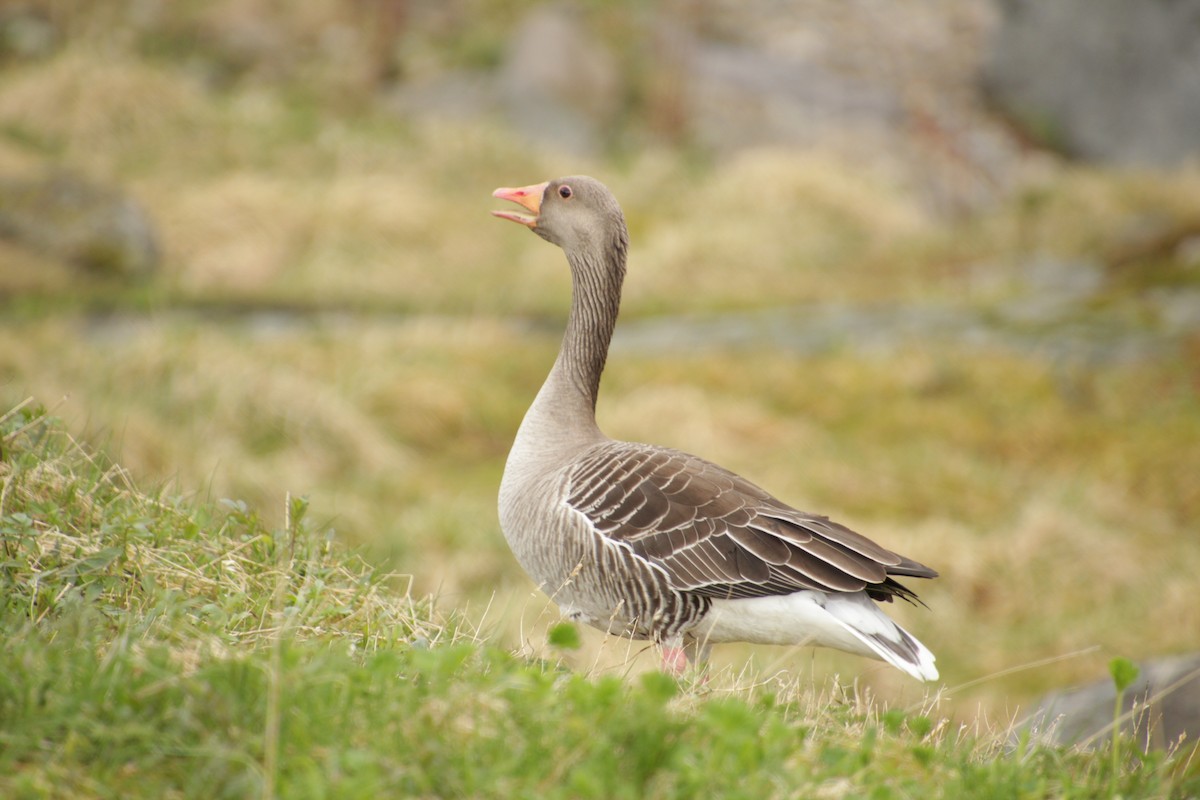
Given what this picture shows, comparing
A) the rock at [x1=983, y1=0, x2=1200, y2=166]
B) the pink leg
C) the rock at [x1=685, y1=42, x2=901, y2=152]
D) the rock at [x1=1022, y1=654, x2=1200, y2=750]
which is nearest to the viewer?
the pink leg

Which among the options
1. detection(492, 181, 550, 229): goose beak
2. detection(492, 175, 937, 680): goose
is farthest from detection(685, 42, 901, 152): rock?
detection(492, 175, 937, 680): goose

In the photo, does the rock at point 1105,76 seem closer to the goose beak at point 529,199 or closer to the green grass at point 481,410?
the green grass at point 481,410

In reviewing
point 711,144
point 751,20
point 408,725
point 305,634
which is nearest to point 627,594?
point 305,634

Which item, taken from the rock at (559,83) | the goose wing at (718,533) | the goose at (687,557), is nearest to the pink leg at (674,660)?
the goose at (687,557)

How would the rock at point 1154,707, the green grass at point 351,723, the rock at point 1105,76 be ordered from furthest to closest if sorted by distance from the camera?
the rock at point 1105,76 → the rock at point 1154,707 → the green grass at point 351,723

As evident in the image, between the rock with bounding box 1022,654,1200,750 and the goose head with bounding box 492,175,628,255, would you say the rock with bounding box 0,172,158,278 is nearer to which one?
the goose head with bounding box 492,175,628,255

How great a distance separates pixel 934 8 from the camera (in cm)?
3083

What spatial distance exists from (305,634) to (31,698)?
41.4 inches

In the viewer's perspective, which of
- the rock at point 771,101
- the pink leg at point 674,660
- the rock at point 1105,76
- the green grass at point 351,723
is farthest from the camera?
the rock at point 771,101

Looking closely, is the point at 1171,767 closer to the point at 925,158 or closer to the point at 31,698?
the point at 31,698

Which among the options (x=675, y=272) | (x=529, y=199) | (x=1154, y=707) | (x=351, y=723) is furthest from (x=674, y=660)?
(x=675, y=272)

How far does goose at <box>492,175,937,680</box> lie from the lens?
14.5 feet

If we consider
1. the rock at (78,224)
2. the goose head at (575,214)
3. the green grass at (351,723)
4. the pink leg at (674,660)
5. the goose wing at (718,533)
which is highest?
the goose head at (575,214)

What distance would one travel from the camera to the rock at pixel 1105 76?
26031mm
